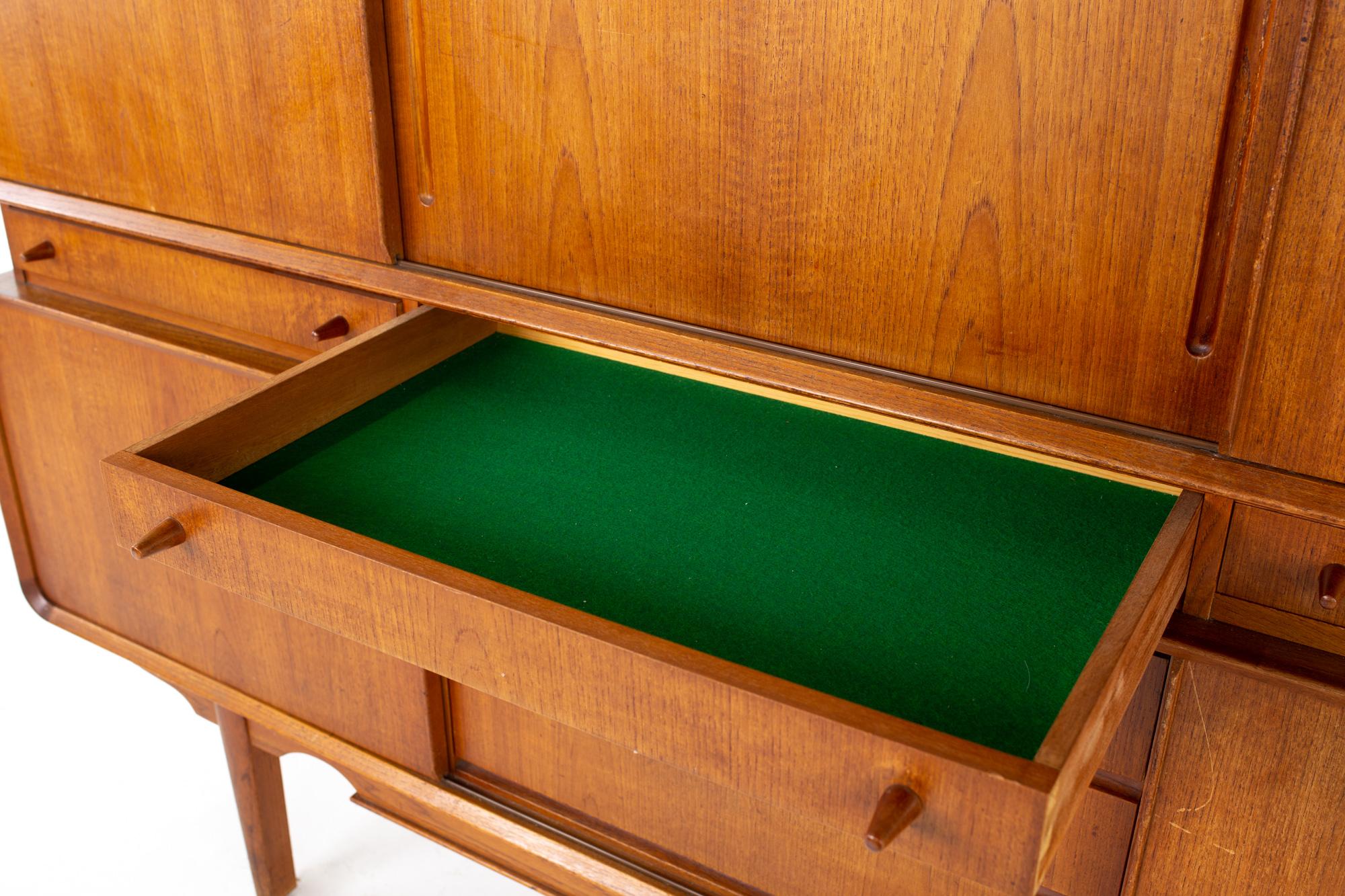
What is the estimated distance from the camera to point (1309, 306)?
2.38 feet

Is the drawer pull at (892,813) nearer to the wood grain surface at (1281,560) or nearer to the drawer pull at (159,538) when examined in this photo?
the wood grain surface at (1281,560)

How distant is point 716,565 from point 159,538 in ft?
1.27

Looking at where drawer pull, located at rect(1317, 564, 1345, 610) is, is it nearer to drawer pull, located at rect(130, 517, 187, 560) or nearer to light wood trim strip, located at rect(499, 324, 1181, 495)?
light wood trim strip, located at rect(499, 324, 1181, 495)

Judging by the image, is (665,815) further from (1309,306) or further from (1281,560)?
(1309,306)

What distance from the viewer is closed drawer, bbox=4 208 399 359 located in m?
1.21

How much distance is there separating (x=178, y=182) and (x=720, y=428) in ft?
2.16

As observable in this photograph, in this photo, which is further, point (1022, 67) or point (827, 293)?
point (827, 293)

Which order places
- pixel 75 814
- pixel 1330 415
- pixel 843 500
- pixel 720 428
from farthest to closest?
pixel 75 814, pixel 720 428, pixel 843 500, pixel 1330 415

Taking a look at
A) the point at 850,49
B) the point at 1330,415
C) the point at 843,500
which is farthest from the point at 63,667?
the point at 1330,415

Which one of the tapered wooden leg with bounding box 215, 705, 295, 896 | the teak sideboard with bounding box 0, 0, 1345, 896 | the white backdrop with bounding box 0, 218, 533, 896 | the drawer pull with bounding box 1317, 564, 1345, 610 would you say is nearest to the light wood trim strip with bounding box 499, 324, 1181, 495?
the teak sideboard with bounding box 0, 0, 1345, 896

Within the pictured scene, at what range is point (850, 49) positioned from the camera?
84 centimetres

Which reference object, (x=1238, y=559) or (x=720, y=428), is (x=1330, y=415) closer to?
(x=1238, y=559)

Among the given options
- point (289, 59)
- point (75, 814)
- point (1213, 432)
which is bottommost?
point (75, 814)

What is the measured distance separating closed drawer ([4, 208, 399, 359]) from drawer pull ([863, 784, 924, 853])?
0.73m
